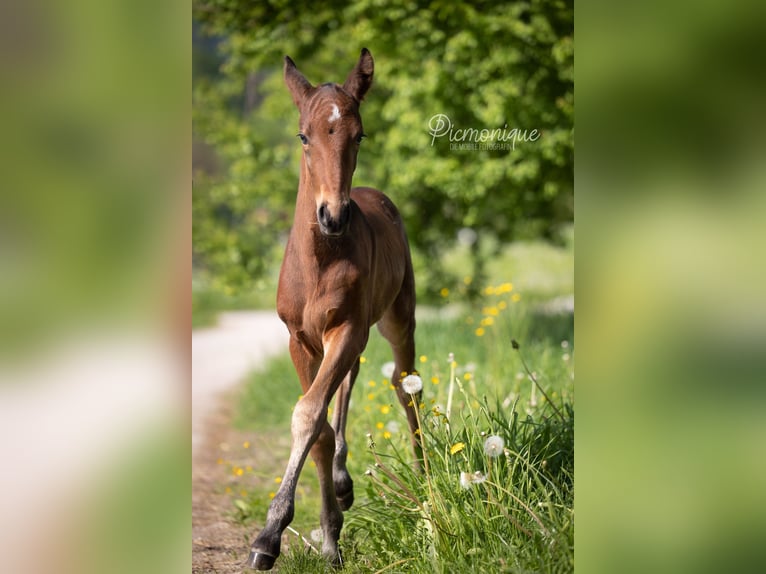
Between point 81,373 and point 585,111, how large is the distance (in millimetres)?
1883

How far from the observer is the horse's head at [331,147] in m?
2.89

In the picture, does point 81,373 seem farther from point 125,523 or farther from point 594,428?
point 594,428

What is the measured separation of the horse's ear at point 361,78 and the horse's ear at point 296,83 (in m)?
0.17

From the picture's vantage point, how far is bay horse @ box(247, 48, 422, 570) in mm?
2934

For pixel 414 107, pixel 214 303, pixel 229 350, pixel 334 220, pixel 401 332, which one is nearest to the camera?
pixel 334 220

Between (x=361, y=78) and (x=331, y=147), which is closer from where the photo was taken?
(x=331, y=147)

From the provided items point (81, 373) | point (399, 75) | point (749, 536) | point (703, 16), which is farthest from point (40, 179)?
point (399, 75)

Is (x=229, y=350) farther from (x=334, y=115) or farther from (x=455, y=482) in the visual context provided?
(x=334, y=115)

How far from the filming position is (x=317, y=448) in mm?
3443

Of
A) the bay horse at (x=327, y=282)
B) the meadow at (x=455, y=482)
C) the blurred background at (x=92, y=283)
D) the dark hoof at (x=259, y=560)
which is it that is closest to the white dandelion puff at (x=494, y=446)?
the meadow at (x=455, y=482)

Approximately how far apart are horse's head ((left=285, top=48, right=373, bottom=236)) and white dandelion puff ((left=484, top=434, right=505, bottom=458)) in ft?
3.68

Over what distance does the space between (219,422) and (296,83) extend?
439cm

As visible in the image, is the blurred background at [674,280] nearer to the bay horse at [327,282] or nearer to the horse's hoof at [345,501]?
the bay horse at [327,282]

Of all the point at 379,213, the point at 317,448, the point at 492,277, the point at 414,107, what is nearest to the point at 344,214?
the point at 379,213
